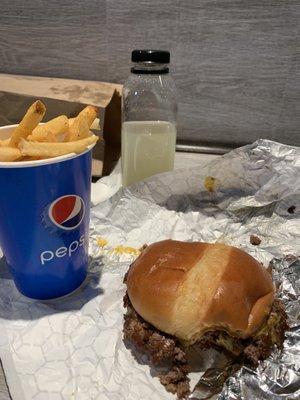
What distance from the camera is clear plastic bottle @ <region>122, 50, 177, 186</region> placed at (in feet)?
3.82

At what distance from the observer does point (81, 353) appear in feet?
2.21

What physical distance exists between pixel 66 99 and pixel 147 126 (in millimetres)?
277

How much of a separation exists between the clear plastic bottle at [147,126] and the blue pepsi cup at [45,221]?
17.6 inches

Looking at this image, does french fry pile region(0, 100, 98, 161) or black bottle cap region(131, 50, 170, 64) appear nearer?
french fry pile region(0, 100, 98, 161)

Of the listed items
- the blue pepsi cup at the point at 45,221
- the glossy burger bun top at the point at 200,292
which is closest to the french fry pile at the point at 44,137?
the blue pepsi cup at the point at 45,221

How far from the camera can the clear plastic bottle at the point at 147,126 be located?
1.16 metres

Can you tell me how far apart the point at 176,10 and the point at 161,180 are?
68 cm

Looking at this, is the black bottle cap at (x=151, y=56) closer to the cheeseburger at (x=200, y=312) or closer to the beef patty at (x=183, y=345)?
the cheeseburger at (x=200, y=312)

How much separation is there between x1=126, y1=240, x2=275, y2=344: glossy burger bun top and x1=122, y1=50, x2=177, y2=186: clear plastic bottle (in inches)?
20.1

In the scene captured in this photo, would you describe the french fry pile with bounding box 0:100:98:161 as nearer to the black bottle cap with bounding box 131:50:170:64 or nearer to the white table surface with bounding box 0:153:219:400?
the black bottle cap with bounding box 131:50:170:64

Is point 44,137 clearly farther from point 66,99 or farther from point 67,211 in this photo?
point 66,99

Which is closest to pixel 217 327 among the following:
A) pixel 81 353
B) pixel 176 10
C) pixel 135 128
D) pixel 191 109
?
pixel 81 353

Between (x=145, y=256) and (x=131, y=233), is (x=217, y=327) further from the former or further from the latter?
(x=131, y=233)

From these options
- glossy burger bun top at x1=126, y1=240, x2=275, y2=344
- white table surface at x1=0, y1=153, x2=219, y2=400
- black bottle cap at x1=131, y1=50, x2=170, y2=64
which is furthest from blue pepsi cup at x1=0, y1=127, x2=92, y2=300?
Answer: white table surface at x1=0, y1=153, x2=219, y2=400
